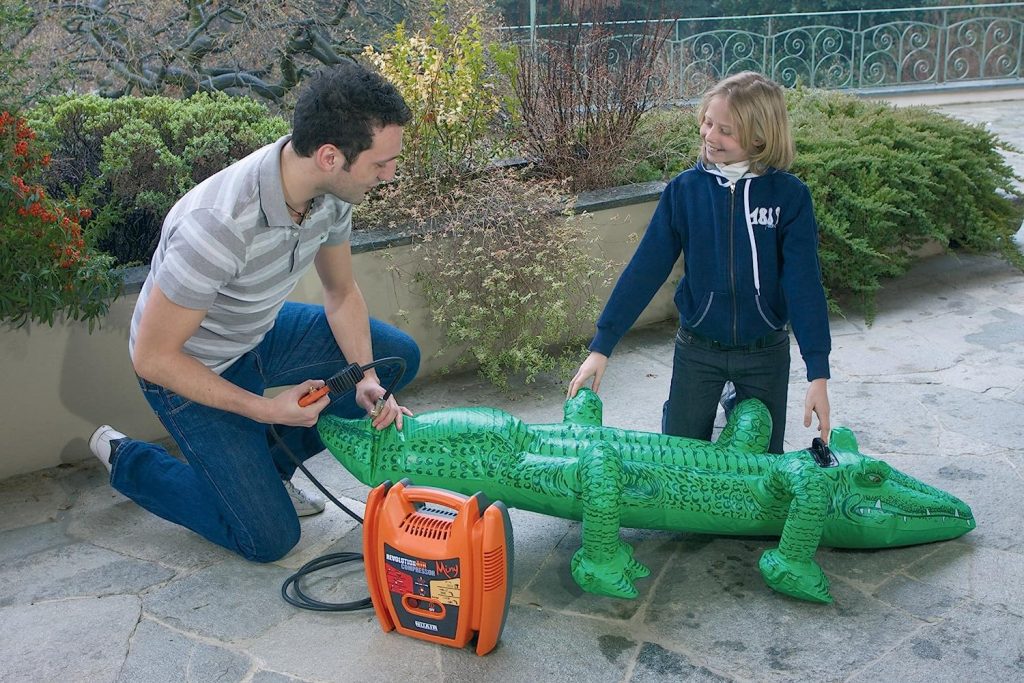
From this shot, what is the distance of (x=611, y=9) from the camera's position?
6.45 meters

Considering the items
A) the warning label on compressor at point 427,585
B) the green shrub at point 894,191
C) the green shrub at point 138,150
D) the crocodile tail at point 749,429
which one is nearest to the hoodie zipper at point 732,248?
the crocodile tail at point 749,429

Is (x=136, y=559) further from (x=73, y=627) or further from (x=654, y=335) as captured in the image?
(x=654, y=335)

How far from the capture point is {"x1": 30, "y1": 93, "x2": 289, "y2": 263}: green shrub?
431 cm

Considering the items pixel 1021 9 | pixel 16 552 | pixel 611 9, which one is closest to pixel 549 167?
pixel 611 9

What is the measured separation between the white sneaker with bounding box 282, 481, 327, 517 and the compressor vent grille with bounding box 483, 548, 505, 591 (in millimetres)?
1104

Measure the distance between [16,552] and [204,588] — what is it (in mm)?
733

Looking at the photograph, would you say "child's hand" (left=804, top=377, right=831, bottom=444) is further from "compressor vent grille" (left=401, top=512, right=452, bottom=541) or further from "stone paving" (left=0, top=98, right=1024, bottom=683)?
"compressor vent grille" (left=401, top=512, right=452, bottom=541)

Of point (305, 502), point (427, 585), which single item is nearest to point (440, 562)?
point (427, 585)

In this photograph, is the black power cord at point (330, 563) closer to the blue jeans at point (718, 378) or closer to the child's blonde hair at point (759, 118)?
the blue jeans at point (718, 378)

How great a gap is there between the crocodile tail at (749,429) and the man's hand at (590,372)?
17.1 inches

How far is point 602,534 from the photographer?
8.83 feet

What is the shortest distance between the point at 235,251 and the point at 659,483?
4.44ft

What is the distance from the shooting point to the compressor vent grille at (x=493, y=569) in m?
2.40

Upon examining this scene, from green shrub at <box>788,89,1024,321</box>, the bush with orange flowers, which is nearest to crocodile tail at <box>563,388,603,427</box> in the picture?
the bush with orange flowers
